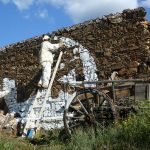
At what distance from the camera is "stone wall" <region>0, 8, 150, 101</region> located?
11094 mm

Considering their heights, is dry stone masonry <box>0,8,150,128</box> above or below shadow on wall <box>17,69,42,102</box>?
above

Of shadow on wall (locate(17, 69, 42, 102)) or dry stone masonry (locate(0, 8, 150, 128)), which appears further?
shadow on wall (locate(17, 69, 42, 102))

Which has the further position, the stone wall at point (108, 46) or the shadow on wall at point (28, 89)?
the shadow on wall at point (28, 89)

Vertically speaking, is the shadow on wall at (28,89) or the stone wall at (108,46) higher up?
the stone wall at (108,46)

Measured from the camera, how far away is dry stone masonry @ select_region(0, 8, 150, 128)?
36.5ft

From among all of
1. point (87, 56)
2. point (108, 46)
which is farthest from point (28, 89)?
point (108, 46)

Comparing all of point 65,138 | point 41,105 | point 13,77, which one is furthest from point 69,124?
point 13,77

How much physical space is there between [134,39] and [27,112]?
3662mm

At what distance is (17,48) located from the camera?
1355 cm

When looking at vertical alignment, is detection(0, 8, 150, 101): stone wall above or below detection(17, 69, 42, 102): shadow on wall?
above

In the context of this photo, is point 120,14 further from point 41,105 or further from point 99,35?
point 41,105

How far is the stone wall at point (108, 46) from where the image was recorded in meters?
11.1

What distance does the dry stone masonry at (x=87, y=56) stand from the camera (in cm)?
1112

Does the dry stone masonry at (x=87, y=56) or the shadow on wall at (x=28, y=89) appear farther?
the shadow on wall at (x=28, y=89)
